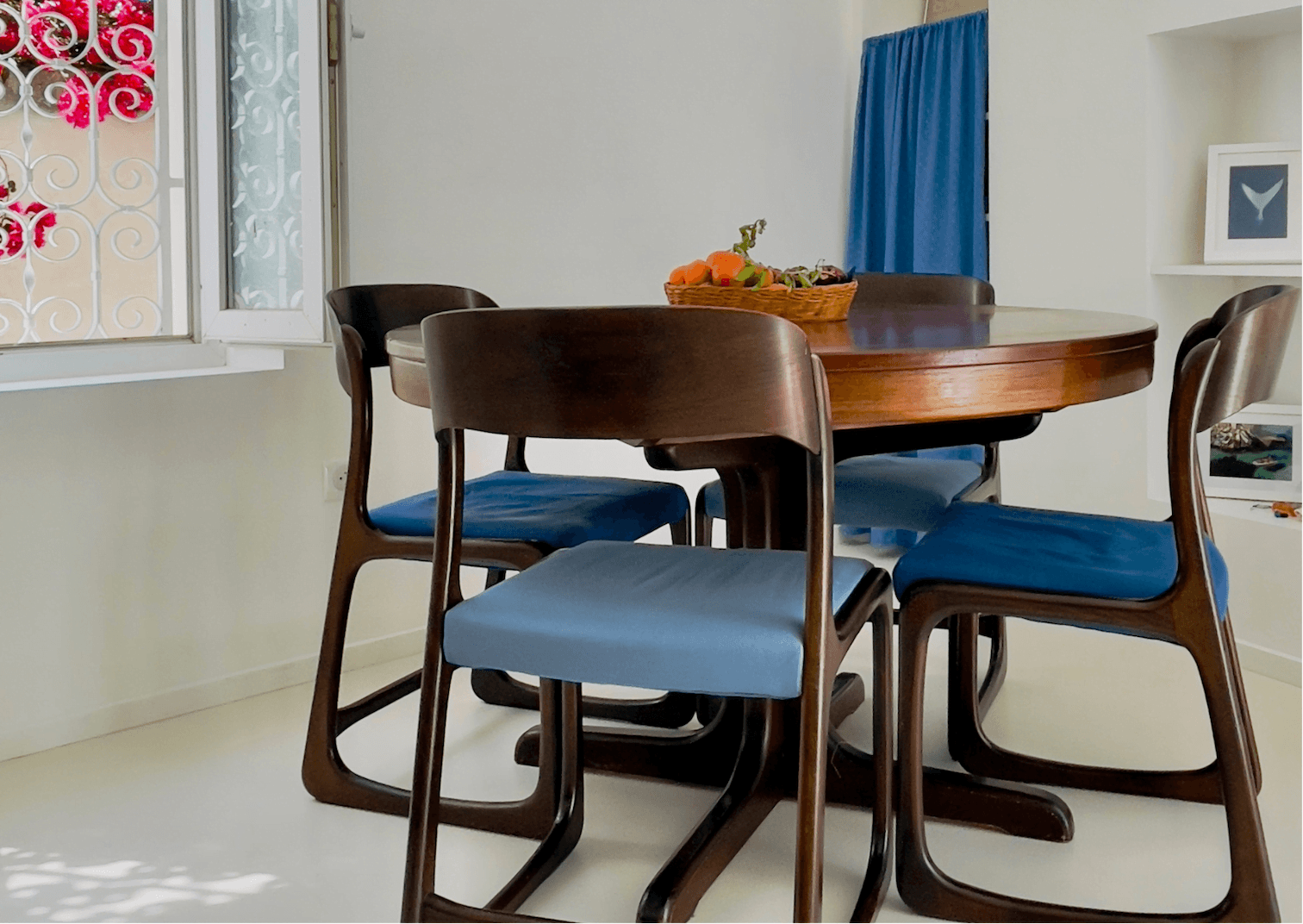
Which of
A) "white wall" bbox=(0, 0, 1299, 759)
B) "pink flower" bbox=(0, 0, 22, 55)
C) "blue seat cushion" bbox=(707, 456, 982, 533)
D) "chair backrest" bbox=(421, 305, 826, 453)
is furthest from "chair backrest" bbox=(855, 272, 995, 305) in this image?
"pink flower" bbox=(0, 0, 22, 55)

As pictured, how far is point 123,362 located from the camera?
296cm

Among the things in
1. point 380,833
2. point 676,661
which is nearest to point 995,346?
point 676,661

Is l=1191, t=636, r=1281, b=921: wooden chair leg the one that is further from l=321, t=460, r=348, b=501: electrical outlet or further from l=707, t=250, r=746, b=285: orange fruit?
l=321, t=460, r=348, b=501: electrical outlet

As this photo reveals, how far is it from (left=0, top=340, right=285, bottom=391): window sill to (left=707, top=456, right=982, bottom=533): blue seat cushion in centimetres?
116

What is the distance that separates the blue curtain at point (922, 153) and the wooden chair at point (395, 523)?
187cm

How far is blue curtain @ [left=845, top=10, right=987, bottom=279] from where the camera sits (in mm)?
4008

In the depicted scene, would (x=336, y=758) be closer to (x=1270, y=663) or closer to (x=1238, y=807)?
(x=1238, y=807)

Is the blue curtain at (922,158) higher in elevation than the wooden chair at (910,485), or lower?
higher

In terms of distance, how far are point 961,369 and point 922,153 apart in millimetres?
2619

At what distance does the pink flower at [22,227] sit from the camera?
284 cm

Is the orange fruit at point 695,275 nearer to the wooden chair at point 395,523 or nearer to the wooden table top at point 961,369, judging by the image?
the wooden table top at point 961,369

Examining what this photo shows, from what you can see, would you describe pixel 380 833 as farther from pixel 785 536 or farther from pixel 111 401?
pixel 111 401

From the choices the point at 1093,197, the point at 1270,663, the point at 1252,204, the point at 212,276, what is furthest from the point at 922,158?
the point at 212,276

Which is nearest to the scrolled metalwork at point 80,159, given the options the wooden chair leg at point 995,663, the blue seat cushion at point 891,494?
the blue seat cushion at point 891,494
